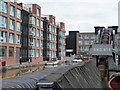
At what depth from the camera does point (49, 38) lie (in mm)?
92000

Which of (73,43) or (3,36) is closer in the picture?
(3,36)

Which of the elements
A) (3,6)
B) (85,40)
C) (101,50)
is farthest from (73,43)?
(101,50)

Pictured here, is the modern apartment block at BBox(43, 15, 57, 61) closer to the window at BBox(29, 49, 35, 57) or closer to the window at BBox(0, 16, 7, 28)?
the window at BBox(29, 49, 35, 57)

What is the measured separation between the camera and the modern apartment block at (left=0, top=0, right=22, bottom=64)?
175 feet

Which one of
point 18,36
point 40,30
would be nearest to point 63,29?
point 40,30

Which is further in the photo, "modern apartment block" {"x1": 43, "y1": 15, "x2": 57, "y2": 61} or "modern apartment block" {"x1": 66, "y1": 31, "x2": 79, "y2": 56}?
"modern apartment block" {"x1": 66, "y1": 31, "x2": 79, "y2": 56}

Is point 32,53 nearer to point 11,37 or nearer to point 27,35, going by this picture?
point 27,35

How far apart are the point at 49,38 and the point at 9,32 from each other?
3588 cm

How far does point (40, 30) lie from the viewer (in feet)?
273

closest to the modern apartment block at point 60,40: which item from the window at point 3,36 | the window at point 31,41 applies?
the window at point 31,41

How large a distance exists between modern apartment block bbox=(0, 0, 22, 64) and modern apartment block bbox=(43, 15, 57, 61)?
85.1ft

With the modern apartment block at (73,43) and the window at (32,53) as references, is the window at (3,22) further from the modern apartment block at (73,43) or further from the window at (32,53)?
the modern apartment block at (73,43)

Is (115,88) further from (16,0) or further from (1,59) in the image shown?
(16,0)

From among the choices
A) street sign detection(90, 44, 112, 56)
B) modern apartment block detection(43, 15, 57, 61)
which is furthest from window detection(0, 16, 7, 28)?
modern apartment block detection(43, 15, 57, 61)
